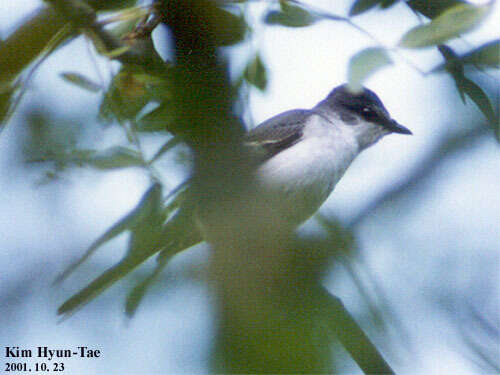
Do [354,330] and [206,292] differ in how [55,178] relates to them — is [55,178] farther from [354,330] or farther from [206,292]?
[354,330]

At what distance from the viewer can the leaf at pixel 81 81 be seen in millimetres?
863

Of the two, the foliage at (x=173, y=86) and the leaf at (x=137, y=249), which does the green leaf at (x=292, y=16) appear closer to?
the foliage at (x=173, y=86)

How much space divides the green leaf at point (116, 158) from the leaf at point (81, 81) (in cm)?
10

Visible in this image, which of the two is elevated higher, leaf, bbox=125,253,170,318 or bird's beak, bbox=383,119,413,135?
leaf, bbox=125,253,170,318

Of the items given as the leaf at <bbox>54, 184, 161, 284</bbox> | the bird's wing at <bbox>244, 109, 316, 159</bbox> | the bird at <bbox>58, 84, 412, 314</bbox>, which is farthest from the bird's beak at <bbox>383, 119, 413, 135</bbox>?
the leaf at <bbox>54, 184, 161, 284</bbox>

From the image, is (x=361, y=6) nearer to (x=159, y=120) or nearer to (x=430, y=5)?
(x=430, y=5)

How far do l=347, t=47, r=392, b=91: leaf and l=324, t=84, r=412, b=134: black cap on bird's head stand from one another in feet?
4.00

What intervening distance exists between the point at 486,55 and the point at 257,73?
38cm

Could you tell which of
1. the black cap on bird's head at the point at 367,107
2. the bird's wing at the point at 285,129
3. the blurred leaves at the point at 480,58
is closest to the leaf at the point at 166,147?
→ the blurred leaves at the point at 480,58

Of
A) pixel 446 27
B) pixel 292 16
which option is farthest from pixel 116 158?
pixel 446 27

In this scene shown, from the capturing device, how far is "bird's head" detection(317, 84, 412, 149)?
6.79 feet

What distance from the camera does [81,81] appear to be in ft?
2.87

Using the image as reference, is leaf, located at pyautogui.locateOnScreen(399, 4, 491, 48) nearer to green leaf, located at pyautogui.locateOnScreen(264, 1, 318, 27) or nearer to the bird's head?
green leaf, located at pyautogui.locateOnScreen(264, 1, 318, 27)

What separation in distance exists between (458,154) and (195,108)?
53 centimetres
